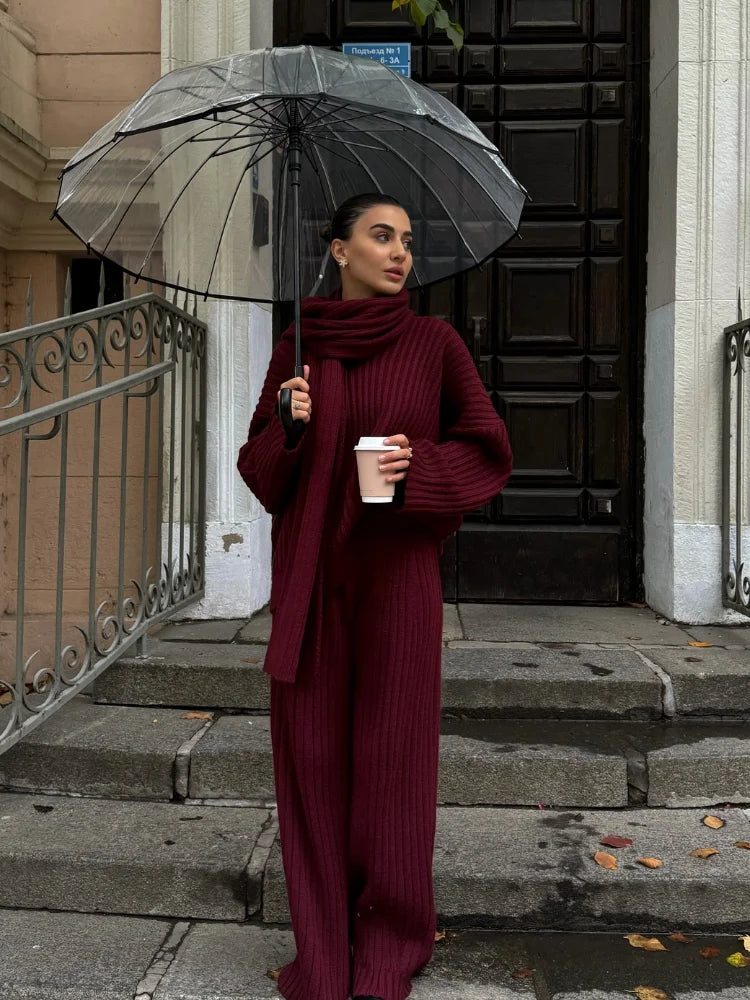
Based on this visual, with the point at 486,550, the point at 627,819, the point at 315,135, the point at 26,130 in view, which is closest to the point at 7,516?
the point at 26,130

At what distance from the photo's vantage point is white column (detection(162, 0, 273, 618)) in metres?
4.54

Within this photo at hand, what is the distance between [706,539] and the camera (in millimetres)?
4547

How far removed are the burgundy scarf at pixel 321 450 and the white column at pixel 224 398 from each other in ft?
7.46

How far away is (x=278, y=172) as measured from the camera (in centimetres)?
297

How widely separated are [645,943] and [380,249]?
6.74ft

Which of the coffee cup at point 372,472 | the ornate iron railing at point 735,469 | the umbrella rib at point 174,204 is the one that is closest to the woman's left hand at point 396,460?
the coffee cup at point 372,472

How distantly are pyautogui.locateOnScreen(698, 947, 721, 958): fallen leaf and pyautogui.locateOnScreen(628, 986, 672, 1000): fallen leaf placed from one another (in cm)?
25

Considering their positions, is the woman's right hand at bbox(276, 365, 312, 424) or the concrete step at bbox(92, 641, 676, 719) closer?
the woman's right hand at bbox(276, 365, 312, 424)

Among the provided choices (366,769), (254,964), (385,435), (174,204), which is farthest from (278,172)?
(254,964)

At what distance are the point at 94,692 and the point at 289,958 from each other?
161 centimetres

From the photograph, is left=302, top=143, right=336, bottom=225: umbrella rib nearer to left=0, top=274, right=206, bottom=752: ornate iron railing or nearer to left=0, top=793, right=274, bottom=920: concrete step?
left=0, top=274, right=206, bottom=752: ornate iron railing

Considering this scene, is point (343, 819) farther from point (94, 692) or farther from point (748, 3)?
point (748, 3)

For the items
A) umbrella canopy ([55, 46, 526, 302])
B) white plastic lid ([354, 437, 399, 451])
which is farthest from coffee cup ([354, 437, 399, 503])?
umbrella canopy ([55, 46, 526, 302])

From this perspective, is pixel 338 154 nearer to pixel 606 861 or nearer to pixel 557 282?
pixel 606 861
